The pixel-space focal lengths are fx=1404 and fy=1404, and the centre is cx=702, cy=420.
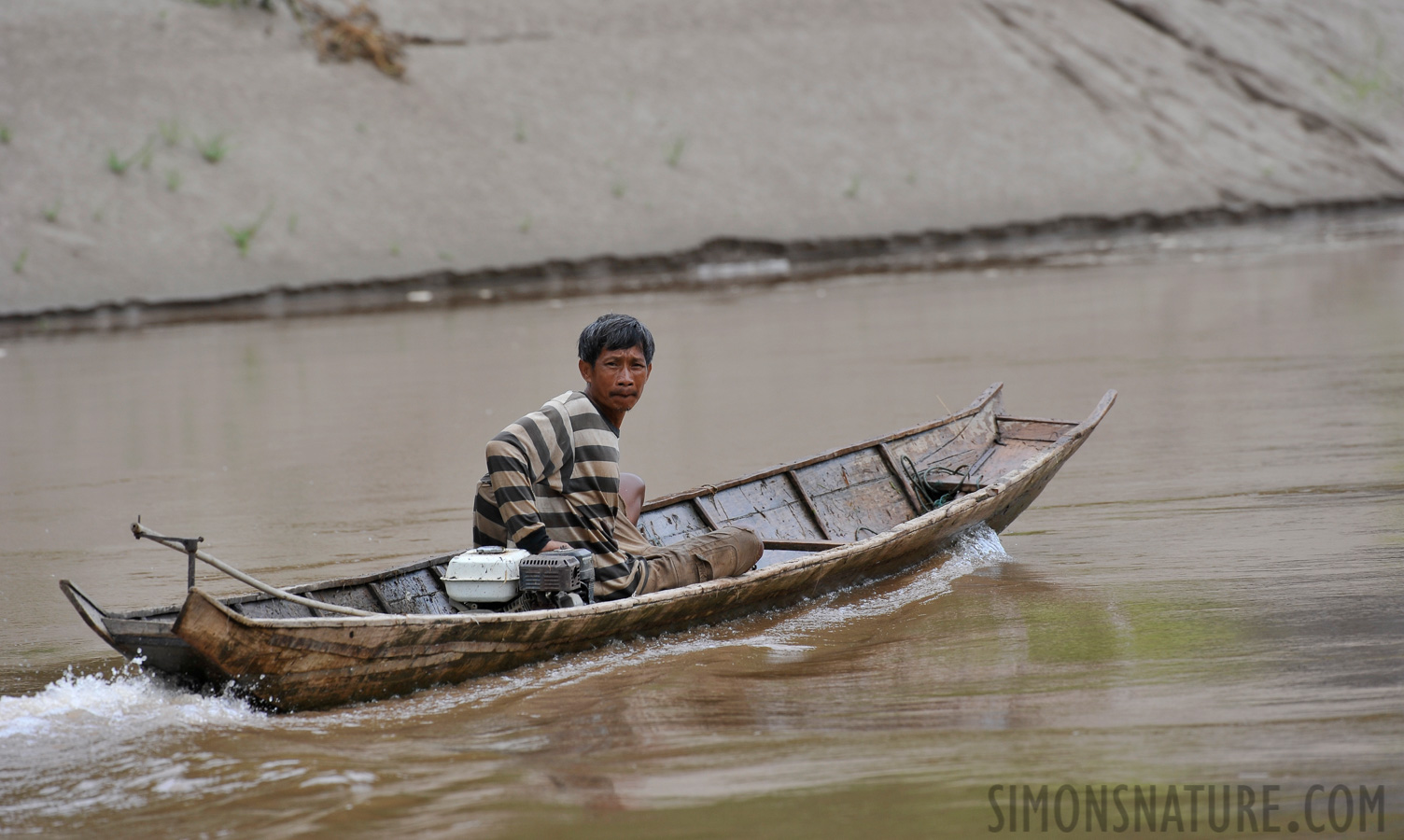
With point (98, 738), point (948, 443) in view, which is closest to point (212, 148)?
point (948, 443)

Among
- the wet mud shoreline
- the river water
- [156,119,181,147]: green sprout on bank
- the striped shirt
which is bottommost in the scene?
the river water

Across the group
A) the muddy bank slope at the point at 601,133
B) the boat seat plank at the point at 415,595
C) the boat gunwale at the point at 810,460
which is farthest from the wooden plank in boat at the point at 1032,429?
the muddy bank slope at the point at 601,133

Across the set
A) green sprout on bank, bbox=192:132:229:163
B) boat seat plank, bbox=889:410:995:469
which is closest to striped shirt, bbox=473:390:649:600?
boat seat plank, bbox=889:410:995:469

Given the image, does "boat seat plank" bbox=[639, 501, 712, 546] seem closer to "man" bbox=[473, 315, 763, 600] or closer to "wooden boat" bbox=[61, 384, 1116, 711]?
"wooden boat" bbox=[61, 384, 1116, 711]

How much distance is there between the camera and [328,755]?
390 cm

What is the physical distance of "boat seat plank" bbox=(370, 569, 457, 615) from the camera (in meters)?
5.06

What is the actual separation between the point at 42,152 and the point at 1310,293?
17104 mm

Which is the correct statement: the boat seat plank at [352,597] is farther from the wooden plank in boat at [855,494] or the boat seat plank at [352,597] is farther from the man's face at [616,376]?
the wooden plank in boat at [855,494]

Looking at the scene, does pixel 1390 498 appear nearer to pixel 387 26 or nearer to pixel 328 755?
pixel 328 755

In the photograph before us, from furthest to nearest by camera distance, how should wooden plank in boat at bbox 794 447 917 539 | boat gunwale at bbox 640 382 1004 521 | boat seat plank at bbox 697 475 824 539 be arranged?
1. wooden plank in boat at bbox 794 447 917 539
2. boat seat plank at bbox 697 475 824 539
3. boat gunwale at bbox 640 382 1004 521

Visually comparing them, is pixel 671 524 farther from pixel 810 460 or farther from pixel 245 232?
A: pixel 245 232

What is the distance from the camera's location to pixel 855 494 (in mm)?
6945

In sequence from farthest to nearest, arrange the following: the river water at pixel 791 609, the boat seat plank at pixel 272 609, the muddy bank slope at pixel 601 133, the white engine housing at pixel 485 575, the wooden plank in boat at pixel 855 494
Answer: the muddy bank slope at pixel 601 133, the wooden plank in boat at pixel 855 494, the white engine housing at pixel 485 575, the boat seat plank at pixel 272 609, the river water at pixel 791 609

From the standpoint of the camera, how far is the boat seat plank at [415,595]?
5.06 m
